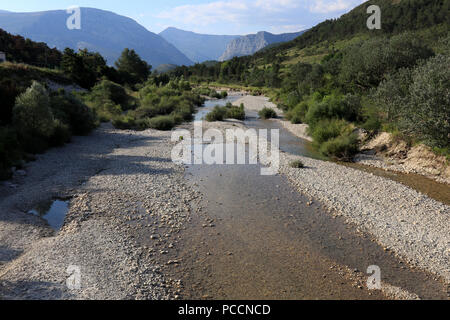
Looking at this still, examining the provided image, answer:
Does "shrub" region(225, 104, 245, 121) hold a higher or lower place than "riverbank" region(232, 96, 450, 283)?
higher

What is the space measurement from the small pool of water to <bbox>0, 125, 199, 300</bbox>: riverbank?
0.84 ft

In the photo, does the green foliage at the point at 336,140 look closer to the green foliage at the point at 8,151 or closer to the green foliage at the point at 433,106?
the green foliage at the point at 433,106

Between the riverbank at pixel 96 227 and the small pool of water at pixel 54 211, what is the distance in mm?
256

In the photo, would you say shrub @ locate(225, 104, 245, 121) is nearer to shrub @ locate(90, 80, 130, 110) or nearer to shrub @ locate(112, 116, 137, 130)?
shrub @ locate(112, 116, 137, 130)

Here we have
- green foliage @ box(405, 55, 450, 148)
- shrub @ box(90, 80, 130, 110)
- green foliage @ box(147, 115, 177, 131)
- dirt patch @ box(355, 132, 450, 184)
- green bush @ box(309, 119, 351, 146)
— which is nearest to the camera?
green foliage @ box(405, 55, 450, 148)

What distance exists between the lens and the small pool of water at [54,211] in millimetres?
11047

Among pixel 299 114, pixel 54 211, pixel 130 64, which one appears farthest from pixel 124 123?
pixel 130 64

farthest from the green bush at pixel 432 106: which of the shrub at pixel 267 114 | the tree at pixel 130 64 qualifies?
the tree at pixel 130 64

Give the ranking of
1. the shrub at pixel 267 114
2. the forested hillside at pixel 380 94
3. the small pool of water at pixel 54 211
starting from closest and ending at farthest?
1. the small pool of water at pixel 54 211
2. the forested hillside at pixel 380 94
3. the shrub at pixel 267 114

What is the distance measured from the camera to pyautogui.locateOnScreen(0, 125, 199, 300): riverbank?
301 inches

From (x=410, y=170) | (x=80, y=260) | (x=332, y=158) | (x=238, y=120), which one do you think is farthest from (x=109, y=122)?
(x=410, y=170)

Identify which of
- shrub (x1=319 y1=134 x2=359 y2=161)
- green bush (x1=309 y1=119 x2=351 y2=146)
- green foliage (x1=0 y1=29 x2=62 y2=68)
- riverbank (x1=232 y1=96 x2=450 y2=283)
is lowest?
riverbank (x1=232 y1=96 x2=450 y2=283)

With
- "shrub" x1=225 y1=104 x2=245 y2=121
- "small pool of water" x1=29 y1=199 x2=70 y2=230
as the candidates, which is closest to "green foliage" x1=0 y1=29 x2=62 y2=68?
"shrub" x1=225 y1=104 x2=245 y2=121

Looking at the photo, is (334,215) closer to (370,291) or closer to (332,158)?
(370,291)
